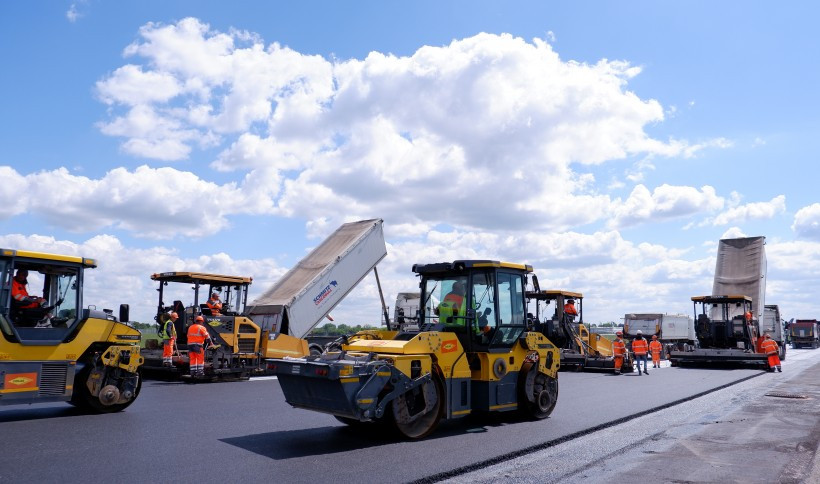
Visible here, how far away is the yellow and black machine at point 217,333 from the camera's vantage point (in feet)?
45.5

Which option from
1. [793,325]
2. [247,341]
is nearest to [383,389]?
[247,341]

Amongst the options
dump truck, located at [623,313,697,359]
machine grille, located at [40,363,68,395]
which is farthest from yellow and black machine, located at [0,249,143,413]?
dump truck, located at [623,313,697,359]

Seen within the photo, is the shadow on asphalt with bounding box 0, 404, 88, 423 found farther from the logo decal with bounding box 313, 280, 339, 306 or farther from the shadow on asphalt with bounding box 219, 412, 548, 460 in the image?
the logo decal with bounding box 313, 280, 339, 306

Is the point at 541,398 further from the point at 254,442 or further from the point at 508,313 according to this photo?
the point at 254,442

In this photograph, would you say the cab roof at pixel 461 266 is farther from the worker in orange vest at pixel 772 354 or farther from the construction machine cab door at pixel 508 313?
the worker in orange vest at pixel 772 354

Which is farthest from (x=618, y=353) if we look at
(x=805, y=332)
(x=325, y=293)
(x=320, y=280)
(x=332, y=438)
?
(x=805, y=332)

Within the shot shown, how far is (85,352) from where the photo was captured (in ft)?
29.0

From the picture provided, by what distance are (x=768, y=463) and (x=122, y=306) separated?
8.19 metres

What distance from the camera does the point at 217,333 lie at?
552 inches

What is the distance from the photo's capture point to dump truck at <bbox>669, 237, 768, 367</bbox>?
19.6 metres

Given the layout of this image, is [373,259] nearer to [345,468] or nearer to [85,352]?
[85,352]

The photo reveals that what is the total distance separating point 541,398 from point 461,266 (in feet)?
7.03

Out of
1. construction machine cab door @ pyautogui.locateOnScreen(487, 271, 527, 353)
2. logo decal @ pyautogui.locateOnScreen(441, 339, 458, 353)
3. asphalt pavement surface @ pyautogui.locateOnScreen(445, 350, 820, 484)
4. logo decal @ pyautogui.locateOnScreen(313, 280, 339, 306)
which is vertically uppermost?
logo decal @ pyautogui.locateOnScreen(313, 280, 339, 306)

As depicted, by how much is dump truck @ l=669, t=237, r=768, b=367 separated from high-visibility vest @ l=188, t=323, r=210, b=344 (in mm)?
14293
